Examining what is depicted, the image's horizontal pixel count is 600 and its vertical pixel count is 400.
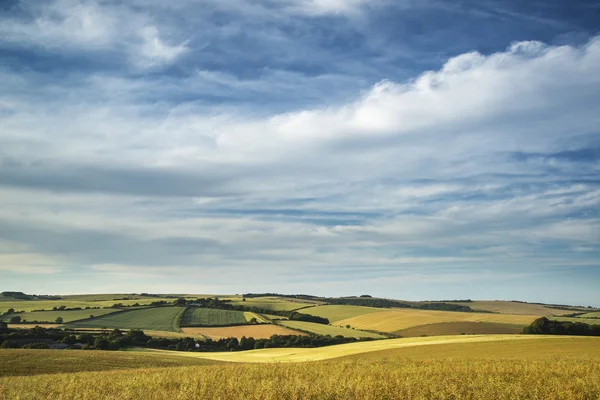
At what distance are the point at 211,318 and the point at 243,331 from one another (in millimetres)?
22244

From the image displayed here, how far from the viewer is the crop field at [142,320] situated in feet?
297

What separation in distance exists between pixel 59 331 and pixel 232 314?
44498mm

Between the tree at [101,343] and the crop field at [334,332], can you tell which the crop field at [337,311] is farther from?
the tree at [101,343]

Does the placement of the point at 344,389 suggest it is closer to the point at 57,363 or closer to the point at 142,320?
the point at 57,363

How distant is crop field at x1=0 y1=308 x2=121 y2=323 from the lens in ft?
324

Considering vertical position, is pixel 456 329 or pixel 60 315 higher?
pixel 456 329

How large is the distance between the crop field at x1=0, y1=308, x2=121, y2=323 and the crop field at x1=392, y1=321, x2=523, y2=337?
70.3 m

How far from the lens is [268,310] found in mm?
130375

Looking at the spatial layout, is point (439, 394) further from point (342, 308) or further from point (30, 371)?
point (342, 308)

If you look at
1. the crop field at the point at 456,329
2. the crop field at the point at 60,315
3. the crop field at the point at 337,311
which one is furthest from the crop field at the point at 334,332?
the crop field at the point at 60,315

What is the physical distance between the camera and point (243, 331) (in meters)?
86.3

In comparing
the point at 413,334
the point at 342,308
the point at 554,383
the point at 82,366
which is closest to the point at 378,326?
the point at 413,334

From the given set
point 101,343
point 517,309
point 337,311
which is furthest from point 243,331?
point 517,309

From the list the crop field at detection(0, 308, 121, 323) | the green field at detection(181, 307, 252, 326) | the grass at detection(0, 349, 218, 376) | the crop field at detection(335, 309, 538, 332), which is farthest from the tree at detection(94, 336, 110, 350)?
the crop field at detection(335, 309, 538, 332)
